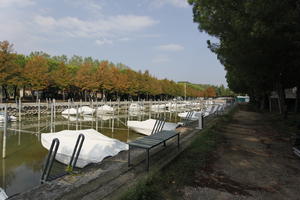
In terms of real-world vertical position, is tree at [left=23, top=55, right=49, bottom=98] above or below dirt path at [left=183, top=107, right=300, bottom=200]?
above

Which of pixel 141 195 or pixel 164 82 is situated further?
pixel 164 82

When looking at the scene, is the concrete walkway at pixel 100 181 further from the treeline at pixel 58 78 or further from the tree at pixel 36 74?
the tree at pixel 36 74

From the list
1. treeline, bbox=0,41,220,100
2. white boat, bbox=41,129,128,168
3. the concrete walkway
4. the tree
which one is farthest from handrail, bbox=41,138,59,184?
the tree

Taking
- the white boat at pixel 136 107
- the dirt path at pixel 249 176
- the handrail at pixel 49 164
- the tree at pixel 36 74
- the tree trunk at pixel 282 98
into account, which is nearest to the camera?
the dirt path at pixel 249 176

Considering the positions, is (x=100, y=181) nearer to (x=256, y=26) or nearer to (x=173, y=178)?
(x=173, y=178)

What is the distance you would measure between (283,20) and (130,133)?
512 inches

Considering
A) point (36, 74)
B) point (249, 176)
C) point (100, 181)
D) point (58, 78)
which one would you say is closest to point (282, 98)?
point (249, 176)

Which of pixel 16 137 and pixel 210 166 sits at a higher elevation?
pixel 210 166

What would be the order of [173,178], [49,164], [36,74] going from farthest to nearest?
1. [36,74]
2. [49,164]
3. [173,178]

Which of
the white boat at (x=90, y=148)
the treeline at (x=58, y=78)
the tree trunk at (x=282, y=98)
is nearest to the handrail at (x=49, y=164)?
the white boat at (x=90, y=148)

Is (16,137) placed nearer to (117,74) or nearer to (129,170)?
(129,170)

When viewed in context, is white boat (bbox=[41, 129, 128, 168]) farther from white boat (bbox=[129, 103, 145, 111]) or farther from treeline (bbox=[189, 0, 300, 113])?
white boat (bbox=[129, 103, 145, 111])

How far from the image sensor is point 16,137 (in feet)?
46.5

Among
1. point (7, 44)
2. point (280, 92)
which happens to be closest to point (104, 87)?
point (7, 44)
